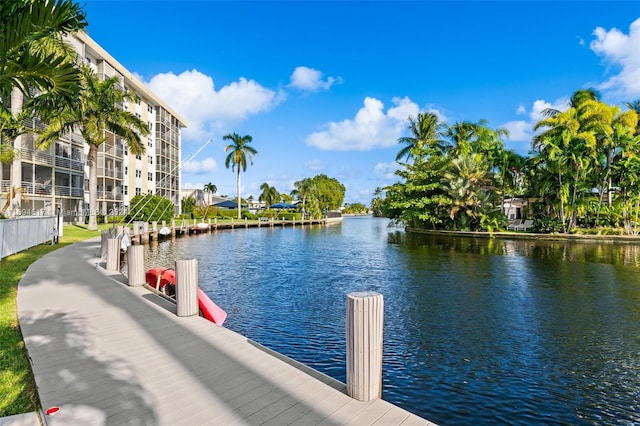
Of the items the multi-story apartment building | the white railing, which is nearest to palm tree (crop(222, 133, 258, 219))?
the multi-story apartment building

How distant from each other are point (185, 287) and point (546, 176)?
3960 cm

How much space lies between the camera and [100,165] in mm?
43906

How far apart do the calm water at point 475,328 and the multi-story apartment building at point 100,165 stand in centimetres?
1561

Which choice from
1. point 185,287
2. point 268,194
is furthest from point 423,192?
point 268,194

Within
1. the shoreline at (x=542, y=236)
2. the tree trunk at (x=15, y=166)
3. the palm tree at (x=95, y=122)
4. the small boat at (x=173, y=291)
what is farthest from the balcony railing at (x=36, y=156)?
the shoreline at (x=542, y=236)

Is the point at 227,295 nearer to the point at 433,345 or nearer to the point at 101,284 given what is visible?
the point at 101,284

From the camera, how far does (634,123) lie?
3597 centimetres

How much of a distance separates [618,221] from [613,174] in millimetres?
4564

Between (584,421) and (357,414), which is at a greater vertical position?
(357,414)

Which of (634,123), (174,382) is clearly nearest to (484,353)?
(174,382)

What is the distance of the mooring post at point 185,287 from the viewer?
25.3 feet

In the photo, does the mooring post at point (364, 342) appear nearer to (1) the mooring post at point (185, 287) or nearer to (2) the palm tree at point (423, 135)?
(1) the mooring post at point (185, 287)

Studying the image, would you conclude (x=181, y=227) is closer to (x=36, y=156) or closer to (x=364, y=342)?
(x=36, y=156)

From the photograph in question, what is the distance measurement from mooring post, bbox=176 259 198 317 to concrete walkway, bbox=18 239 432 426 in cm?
23
